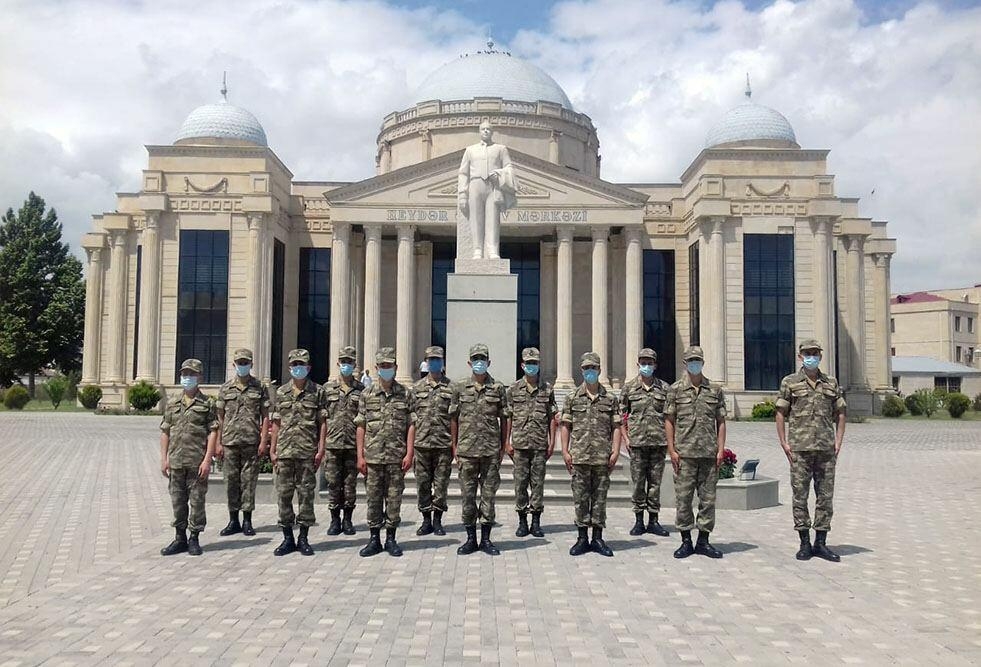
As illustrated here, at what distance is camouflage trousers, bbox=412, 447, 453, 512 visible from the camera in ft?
31.8

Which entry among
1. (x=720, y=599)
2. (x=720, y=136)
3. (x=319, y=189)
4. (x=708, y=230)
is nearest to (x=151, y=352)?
(x=319, y=189)

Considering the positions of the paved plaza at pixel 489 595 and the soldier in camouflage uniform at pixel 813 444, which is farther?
the soldier in camouflage uniform at pixel 813 444

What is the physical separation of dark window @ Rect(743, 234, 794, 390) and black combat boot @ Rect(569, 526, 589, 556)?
33719 mm

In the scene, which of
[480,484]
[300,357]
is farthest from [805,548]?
[300,357]

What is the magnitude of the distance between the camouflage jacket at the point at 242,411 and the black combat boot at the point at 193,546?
1.27 m

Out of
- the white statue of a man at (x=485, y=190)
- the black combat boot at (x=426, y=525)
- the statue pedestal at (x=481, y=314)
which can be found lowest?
the black combat boot at (x=426, y=525)

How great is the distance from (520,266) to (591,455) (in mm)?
36967

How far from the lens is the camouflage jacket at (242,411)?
32.6 feet

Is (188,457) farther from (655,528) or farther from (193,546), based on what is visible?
(655,528)

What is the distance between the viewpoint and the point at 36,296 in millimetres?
54906

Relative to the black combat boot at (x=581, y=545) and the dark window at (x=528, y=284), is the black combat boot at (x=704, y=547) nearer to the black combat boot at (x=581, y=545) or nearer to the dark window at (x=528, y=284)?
the black combat boot at (x=581, y=545)

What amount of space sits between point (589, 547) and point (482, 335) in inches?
237

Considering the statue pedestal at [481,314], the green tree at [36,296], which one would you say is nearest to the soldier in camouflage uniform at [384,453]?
the statue pedestal at [481,314]

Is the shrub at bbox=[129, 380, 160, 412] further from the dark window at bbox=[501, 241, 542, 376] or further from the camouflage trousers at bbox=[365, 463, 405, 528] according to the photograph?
the camouflage trousers at bbox=[365, 463, 405, 528]
